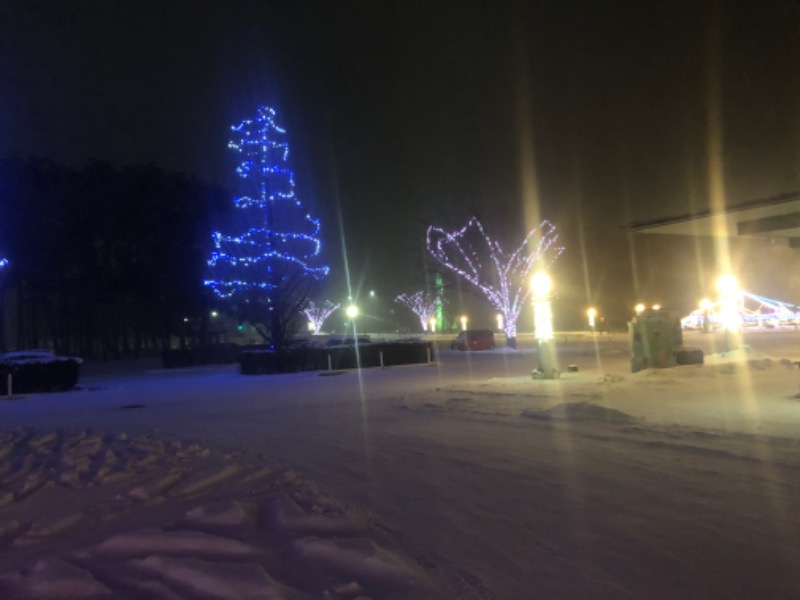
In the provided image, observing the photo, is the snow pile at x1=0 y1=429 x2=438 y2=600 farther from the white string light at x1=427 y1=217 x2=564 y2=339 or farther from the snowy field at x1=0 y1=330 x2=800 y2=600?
the white string light at x1=427 y1=217 x2=564 y2=339

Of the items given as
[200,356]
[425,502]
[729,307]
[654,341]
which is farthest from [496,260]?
[425,502]

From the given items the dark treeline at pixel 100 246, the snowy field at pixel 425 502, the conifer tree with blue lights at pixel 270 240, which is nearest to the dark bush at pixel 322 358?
the conifer tree with blue lights at pixel 270 240

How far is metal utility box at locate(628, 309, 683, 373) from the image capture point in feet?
64.6

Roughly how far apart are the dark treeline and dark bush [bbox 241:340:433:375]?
17867 mm

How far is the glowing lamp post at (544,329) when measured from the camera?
19516mm

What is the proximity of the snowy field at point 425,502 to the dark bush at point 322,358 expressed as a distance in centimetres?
1537

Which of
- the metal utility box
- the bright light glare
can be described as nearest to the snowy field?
the metal utility box

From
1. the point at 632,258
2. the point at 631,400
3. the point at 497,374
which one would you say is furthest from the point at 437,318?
the point at 631,400

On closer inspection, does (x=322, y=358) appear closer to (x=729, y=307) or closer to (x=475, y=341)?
(x=475, y=341)

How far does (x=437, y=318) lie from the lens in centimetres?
8756

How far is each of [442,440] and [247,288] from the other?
25.8m

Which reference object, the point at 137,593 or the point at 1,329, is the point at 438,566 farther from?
the point at 1,329

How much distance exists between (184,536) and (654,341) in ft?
55.0

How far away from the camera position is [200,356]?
40.6 meters
